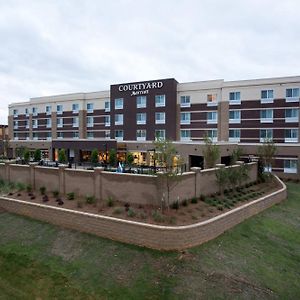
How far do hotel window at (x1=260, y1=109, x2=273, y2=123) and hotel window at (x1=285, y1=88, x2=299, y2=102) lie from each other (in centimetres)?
285

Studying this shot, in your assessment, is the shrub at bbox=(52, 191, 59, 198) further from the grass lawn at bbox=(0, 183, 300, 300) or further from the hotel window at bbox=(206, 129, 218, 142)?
the hotel window at bbox=(206, 129, 218, 142)

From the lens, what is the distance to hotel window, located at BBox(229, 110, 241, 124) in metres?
43.3

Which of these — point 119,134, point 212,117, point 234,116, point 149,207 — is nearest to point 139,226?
point 149,207

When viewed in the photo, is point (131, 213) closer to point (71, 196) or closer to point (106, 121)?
point (71, 196)

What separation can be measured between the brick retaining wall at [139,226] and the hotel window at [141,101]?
31.0 metres

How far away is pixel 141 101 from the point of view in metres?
48.4

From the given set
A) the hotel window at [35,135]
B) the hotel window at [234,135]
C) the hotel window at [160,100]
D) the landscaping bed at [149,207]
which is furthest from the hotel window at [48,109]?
the hotel window at [234,135]

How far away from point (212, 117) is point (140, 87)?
527 inches

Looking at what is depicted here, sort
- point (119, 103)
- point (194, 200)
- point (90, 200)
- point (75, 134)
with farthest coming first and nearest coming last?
point (75, 134), point (119, 103), point (194, 200), point (90, 200)

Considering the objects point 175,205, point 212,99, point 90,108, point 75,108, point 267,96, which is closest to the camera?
point 175,205

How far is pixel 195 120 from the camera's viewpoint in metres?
46.2

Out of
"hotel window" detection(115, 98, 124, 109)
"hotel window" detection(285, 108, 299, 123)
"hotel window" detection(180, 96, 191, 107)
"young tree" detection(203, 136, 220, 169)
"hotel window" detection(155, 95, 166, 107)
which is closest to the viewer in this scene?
"young tree" detection(203, 136, 220, 169)

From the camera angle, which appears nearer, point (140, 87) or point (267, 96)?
point (267, 96)

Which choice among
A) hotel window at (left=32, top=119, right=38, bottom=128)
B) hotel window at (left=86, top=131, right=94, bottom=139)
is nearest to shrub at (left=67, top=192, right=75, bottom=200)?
hotel window at (left=86, top=131, right=94, bottom=139)
